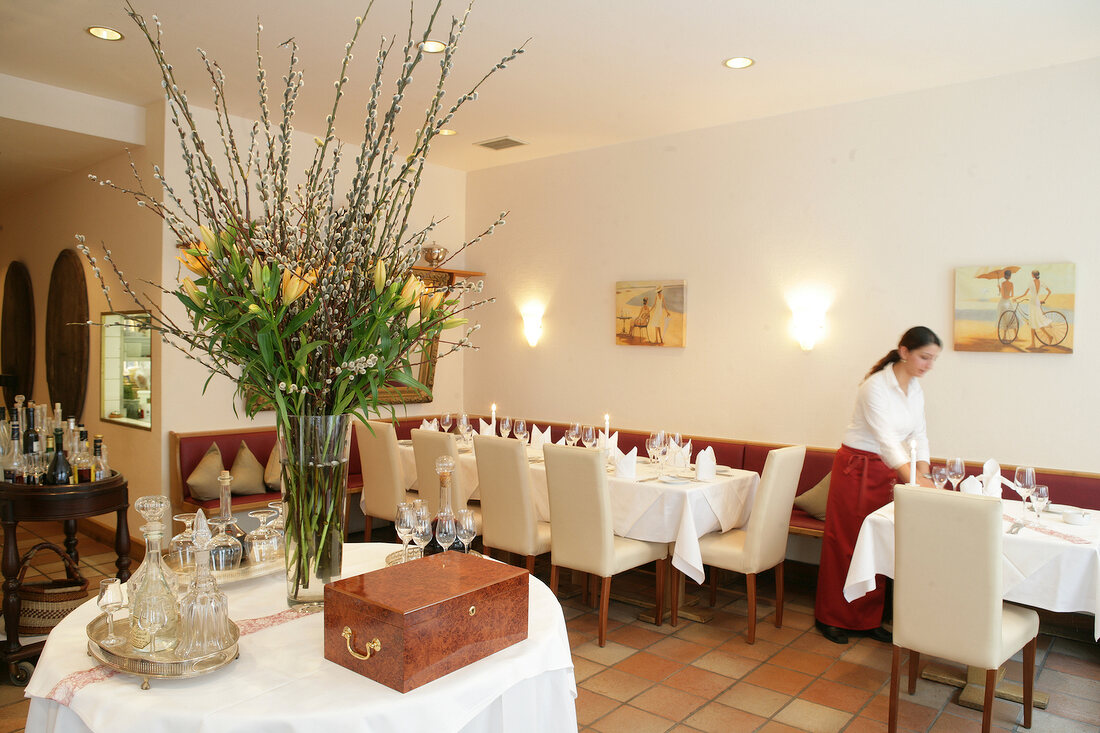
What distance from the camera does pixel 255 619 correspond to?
1800 millimetres

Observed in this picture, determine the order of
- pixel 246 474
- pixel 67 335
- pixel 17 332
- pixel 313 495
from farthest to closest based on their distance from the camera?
1. pixel 17 332
2. pixel 67 335
3. pixel 246 474
4. pixel 313 495

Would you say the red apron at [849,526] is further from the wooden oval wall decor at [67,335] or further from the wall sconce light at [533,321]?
the wooden oval wall decor at [67,335]

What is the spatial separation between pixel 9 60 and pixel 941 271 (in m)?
5.83

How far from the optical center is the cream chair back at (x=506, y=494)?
440 centimetres

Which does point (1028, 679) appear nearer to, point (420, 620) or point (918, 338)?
point (918, 338)

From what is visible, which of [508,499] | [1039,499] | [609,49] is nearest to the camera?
[1039,499]

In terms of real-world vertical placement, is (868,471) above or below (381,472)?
above

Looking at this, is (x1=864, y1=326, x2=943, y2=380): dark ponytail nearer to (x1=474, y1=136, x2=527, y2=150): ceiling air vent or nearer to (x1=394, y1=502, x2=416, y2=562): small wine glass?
(x1=394, y1=502, x2=416, y2=562): small wine glass

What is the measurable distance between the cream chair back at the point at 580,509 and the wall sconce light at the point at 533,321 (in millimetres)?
2855

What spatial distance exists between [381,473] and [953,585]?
3.58 m

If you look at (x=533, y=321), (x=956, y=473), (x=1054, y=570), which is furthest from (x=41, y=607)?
(x=1054, y=570)

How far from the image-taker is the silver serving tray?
1.46m

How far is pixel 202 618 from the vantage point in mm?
1531

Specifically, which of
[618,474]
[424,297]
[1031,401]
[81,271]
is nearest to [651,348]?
[618,474]
